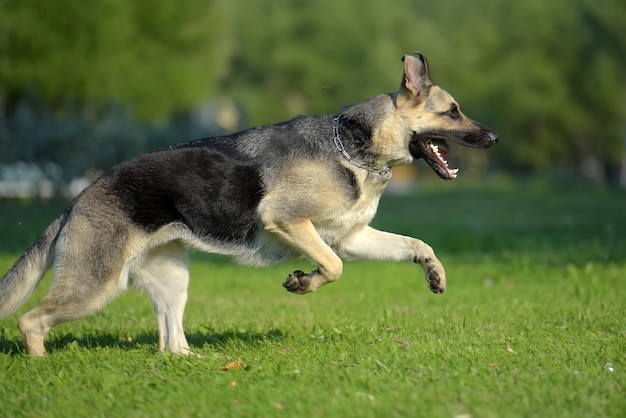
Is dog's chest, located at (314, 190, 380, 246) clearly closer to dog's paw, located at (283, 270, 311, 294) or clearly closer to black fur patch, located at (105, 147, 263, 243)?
dog's paw, located at (283, 270, 311, 294)

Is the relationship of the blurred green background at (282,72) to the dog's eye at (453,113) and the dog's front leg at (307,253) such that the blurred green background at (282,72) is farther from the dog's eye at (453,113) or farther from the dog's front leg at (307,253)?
the dog's front leg at (307,253)

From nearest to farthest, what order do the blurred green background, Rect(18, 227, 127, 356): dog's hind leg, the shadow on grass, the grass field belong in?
the grass field < Rect(18, 227, 127, 356): dog's hind leg < the shadow on grass < the blurred green background


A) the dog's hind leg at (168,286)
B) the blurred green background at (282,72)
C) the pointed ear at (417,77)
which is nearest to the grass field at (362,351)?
the dog's hind leg at (168,286)

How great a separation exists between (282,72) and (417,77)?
5350 centimetres

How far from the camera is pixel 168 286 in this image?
23.3 ft

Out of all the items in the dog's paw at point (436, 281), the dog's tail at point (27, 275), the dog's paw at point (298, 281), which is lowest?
the dog's paw at point (436, 281)

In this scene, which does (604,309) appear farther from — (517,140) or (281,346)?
(517,140)

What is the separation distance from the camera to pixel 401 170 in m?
70.5

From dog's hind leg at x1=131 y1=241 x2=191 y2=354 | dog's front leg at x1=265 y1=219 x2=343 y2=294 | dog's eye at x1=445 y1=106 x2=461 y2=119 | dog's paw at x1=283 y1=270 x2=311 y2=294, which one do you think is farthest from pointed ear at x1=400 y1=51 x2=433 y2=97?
dog's hind leg at x1=131 y1=241 x2=191 y2=354

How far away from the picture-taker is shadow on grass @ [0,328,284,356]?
6.89 metres

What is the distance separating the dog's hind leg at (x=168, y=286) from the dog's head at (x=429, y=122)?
2232 millimetres

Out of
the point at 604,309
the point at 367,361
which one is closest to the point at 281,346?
the point at 367,361

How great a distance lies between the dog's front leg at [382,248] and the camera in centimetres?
713

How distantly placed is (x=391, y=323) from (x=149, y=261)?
A: 2.31 m
